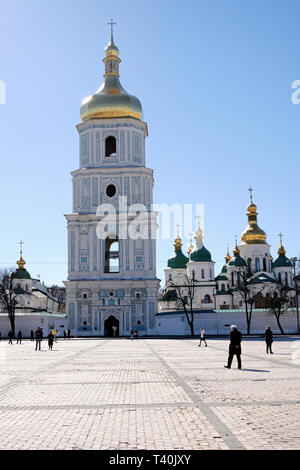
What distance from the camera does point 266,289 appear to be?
71750 mm

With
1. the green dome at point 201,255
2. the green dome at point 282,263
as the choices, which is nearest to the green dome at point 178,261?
the green dome at point 201,255

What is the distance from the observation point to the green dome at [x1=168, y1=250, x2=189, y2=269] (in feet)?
286

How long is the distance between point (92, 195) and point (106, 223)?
3.35 meters

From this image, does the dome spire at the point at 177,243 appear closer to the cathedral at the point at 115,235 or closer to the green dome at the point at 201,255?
the green dome at the point at 201,255

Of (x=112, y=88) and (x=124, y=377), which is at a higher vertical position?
(x=112, y=88)

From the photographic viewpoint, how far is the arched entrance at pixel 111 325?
57.1 metres

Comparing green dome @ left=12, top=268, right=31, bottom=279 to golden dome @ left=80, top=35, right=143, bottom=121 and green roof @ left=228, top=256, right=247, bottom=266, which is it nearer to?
golden dome @ left=80, top=35, right=143, bottom=121

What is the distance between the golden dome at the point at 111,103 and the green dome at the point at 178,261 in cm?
3045

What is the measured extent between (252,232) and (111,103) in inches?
1122

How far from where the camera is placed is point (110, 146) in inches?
2451

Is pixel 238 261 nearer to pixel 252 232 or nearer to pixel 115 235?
pixel 252 232

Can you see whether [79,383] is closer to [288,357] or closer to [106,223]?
[288,357]

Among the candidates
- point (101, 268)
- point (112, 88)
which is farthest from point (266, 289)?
point (112, 88)
